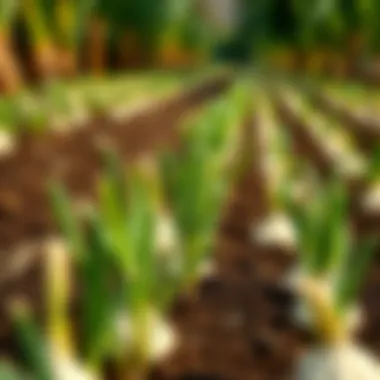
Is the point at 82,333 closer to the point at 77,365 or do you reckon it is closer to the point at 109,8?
the point at 77,365

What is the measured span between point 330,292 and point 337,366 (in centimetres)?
9

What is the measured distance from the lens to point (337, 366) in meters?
0.91

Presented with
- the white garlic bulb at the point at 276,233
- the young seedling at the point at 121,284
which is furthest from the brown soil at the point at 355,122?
the young seedling at the point at 121,284

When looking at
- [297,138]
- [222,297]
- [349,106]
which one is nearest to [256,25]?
[349,106]

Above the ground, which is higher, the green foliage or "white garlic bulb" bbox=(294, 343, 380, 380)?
the green foliage

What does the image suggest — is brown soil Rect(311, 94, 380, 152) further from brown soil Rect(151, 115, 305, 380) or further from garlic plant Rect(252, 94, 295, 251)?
brown soil Rect(151, 115, 305, 380)

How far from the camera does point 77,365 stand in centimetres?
78

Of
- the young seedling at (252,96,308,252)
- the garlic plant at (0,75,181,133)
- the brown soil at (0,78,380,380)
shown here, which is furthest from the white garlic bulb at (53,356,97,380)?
the garlic plant at (0,75,181,133)

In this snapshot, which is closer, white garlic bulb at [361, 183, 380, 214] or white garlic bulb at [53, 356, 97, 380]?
white garlic bulb at [53, 356, 97, 380]

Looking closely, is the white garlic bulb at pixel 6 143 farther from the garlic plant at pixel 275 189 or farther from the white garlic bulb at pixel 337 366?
the white garlic bulb at pixel 337 366

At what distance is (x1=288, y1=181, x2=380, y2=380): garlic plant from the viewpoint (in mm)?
901

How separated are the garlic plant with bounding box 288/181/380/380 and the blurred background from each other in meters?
0.72

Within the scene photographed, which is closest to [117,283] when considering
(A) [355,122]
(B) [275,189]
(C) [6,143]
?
(B) [275,189]

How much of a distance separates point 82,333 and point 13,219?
0.62 m
